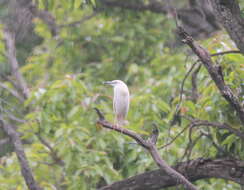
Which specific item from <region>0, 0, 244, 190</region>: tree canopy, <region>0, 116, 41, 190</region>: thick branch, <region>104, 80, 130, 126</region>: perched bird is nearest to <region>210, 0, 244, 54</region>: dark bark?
<region>0, 0, 244, 190</region>: tree canopy

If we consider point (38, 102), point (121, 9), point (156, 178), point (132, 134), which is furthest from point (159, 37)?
point (132, 134)

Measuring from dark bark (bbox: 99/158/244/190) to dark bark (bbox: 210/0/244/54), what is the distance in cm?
114

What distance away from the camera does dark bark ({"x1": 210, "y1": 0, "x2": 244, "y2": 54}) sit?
11.1 ft

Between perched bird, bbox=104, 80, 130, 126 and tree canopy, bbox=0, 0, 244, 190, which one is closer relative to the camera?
tree canopy, bbox=0, 0, 244, 190

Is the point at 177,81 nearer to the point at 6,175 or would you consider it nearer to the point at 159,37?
the point at 159,37

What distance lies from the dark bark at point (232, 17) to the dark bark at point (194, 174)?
1.14 meters

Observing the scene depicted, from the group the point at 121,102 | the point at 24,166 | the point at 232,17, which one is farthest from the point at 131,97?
the point at 232,17

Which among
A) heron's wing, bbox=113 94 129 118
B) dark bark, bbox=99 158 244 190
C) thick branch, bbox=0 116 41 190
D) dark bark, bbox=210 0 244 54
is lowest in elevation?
dark bark, bbox=99 158 244 190

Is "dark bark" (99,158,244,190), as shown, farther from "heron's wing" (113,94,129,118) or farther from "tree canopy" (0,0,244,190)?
"heron's wing" (113,94,129,118)

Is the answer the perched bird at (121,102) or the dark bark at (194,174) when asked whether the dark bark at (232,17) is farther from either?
the perched bird at (121,102)

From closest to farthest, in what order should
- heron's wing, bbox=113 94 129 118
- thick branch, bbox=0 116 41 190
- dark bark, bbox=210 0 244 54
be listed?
dark bark, bbox=210 0 244 54 → thick branch, bbox=0 116 41 190 → heron's wing, bbox=113 94 129 118

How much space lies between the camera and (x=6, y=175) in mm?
6520

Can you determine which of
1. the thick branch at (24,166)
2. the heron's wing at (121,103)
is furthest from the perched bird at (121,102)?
the thick branch at (24,166)

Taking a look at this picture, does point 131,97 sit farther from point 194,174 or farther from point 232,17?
point 232,17
